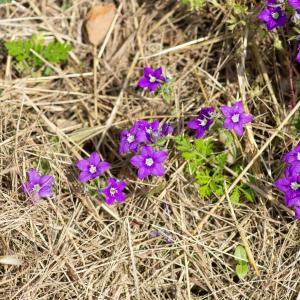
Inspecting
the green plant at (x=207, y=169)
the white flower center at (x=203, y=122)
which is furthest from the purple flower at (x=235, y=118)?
the green plant at (x=207, y=169)

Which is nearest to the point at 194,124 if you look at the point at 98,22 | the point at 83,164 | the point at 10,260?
the point at 83,164

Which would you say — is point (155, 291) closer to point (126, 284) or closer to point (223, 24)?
point (126, 284)

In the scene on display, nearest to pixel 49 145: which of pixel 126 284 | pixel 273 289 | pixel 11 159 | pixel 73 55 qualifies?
pixel 11 159

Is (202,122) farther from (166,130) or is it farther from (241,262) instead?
(241,262)

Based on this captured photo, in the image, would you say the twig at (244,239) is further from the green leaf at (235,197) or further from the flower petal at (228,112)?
the flower petal at (228,112)

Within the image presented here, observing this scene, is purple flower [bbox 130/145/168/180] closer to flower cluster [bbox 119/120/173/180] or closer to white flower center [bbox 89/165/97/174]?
flower cluster [bbox 119/120/173/180]
